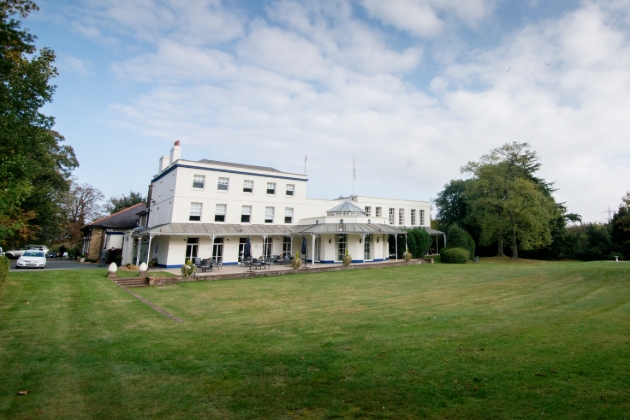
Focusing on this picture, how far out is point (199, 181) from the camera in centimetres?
2753

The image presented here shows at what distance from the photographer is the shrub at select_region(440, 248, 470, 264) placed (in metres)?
30.8

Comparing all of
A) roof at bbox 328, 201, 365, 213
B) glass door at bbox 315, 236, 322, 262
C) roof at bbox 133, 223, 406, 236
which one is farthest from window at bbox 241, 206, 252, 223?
roof at bbox 328, 201, 365, 213

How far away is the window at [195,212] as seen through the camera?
27031 mm

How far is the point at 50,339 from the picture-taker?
717 centimetres

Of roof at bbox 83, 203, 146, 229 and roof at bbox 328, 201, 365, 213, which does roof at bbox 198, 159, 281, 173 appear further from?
roof at bbox 83, 203, 146, 229

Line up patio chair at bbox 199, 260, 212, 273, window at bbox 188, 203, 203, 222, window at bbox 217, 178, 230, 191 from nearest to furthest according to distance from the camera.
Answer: patio chair at bbox 199, 260, 212, 273 → window at bbox 188, 203, 203, 222 → window at bbox 217, 178, 230, 191

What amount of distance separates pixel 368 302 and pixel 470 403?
307 inches

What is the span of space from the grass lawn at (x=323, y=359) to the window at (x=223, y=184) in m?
17.6

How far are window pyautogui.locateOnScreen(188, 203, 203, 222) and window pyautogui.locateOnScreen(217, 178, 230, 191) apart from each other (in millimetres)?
2227

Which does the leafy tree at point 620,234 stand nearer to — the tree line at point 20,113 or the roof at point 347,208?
the roof at point 347,208

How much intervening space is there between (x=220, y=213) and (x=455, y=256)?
71.3ft

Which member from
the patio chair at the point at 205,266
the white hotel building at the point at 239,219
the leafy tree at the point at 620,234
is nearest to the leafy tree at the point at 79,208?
the white hotel building at the point at 239,219

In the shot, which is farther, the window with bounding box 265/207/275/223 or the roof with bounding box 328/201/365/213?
the roof with bounding box 328/201/365/213

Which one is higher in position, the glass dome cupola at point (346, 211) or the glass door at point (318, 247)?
the glass dome cupola at point (346, 211)
